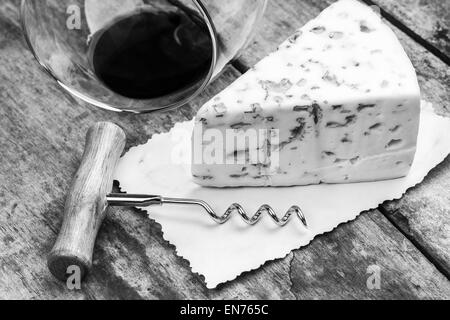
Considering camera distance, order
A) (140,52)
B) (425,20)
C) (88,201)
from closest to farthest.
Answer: (88,201) → (140,52) → (425,20)

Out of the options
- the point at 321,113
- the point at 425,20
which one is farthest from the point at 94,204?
the point at 425,20

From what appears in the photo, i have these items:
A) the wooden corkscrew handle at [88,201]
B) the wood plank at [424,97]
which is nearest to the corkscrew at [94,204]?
the wooden corkscrew handle at [88,201]

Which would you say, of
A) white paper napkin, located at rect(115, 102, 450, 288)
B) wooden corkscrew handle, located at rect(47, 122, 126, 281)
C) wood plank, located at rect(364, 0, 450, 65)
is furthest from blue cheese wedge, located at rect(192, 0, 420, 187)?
wood plank, located at rect(364, 0, 450, 65)

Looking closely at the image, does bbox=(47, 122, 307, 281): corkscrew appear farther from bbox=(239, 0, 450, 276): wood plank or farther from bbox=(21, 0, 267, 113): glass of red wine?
bbox=(239, 0, 450, 276): wood plank

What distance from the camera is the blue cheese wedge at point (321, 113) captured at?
150 cm

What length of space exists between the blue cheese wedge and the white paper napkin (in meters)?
0.03

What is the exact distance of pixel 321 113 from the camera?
1506mm

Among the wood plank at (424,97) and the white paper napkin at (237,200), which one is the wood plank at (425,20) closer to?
the wood plank at (424,97)

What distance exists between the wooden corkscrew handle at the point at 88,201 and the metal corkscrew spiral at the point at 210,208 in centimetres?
3

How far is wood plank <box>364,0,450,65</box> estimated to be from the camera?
1861mm

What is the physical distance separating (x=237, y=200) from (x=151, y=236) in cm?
18

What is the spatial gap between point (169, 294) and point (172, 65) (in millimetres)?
477

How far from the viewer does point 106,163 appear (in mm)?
1576

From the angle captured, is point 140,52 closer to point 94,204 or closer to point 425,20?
point 94,204
